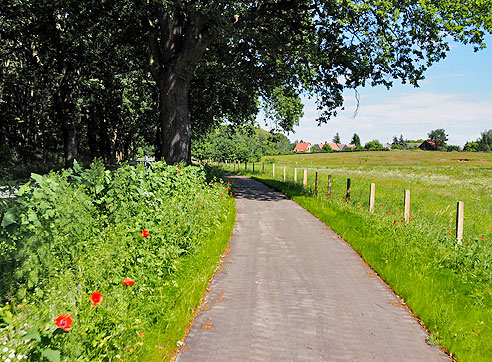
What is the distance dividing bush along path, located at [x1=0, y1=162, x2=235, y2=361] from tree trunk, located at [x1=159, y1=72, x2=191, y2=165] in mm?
6871

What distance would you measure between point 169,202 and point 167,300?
314cm

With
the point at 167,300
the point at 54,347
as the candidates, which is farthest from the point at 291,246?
the point at 54,347

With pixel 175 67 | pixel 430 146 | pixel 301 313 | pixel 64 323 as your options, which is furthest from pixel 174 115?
pixel 430 146

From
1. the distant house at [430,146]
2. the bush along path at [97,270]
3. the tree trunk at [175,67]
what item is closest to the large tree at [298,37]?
the tree trunk at [175,67]

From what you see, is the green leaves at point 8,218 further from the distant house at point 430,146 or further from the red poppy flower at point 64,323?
the distant house at point 430,146

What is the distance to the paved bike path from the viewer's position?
402 centimetres

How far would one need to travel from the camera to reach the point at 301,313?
16.3ft

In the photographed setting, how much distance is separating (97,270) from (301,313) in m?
2.74

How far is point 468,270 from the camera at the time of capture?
22.7ft

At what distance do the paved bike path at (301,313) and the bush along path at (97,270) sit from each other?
0.39 meters

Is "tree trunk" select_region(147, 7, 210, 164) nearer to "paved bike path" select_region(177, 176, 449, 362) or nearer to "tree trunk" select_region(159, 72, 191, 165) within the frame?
"tree trunk" select_region(159, 72, 191, 165)

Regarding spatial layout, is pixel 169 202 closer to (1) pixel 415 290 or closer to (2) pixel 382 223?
(1) pixel 415 290

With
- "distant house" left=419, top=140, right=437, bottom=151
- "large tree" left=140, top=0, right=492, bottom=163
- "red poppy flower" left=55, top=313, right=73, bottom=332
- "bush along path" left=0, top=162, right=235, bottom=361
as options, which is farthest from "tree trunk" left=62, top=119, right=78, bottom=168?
"distant house" left=419, top=140, right=437, bottom=151

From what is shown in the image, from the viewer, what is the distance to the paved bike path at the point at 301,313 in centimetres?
402
